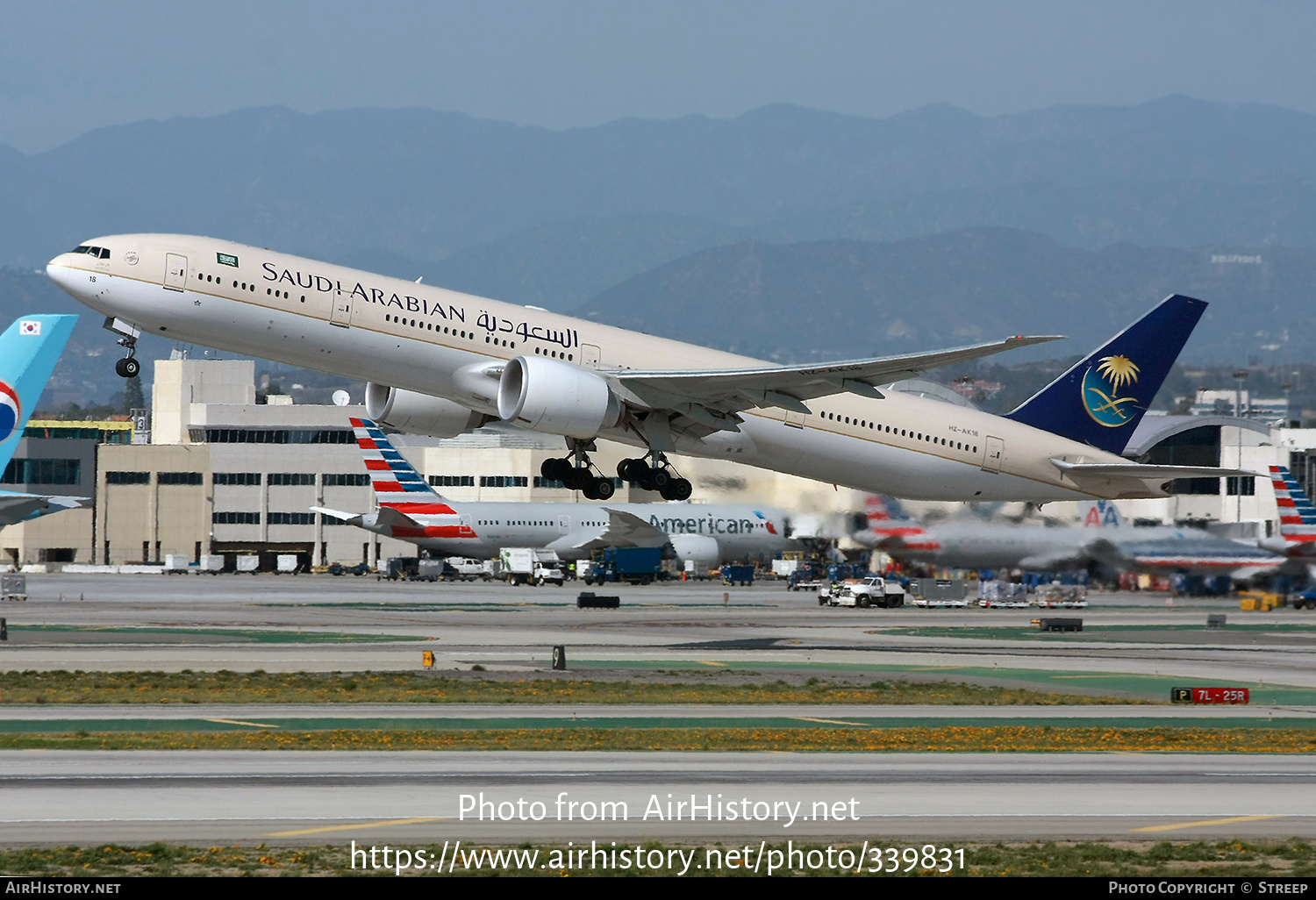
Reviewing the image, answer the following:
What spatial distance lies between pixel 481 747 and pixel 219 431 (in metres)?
135

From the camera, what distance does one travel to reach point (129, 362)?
43625mm

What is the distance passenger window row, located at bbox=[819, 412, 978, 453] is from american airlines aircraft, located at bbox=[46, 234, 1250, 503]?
59mm

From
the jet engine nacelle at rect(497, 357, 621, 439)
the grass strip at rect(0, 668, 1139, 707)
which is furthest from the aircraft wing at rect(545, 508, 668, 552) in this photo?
the grass strip at rect(0, 668, 1139, 707)

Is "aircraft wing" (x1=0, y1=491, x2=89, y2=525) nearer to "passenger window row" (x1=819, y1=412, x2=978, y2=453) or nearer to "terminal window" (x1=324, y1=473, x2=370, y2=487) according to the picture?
"passenger window row" (x1=819, y1=412, x2=978, y2=453)

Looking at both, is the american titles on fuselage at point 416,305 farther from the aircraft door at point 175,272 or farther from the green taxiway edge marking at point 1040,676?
the green taxiway edge marking at point 1040,676

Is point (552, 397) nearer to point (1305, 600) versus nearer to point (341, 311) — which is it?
point (341, 311)

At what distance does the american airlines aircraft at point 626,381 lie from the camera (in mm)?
41688

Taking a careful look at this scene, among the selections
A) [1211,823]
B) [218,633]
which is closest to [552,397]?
[218,633]

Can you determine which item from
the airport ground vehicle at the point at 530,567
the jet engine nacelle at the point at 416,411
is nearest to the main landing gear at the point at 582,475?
the jet engine nacelle at the point at 416,411

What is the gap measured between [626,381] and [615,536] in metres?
66.0

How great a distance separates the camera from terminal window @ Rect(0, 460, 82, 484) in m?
142

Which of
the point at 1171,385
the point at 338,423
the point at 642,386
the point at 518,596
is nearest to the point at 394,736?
the point at 642,386

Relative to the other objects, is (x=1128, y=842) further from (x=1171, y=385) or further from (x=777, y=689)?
(x=1171, y=385)
